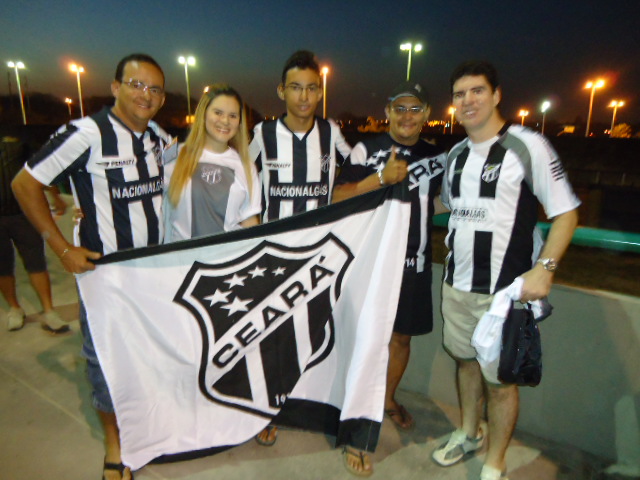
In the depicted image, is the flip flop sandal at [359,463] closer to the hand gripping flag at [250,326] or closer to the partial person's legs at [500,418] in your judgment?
the hand gripping flag at [250,326]

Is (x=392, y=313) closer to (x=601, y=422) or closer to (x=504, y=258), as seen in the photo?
(x=504, y=258)

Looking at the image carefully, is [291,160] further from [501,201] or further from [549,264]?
[549,264]

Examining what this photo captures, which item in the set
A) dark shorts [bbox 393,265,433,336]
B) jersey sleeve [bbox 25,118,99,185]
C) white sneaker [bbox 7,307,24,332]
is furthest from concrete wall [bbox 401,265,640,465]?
white sneaker [bbox 7,307,24,332]

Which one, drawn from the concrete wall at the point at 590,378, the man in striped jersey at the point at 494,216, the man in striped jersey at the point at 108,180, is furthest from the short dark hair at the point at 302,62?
the concrete wall at the point at 590,378

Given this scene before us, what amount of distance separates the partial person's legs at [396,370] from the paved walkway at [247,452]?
0.07 metres

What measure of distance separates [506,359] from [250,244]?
1442mm

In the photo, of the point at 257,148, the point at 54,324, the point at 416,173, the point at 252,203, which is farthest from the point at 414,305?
the point at 54,324

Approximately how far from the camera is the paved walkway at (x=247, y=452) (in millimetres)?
2643

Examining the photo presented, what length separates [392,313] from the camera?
2.55 m

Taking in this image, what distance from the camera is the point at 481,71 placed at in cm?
241

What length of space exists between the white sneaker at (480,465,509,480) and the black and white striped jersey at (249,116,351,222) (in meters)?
1.91

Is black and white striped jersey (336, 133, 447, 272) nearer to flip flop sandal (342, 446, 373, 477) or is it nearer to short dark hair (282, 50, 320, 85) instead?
short dark hair (282, 50, 320, 85)

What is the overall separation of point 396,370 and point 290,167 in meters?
1.58

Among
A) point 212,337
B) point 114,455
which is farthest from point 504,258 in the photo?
point 114,455
